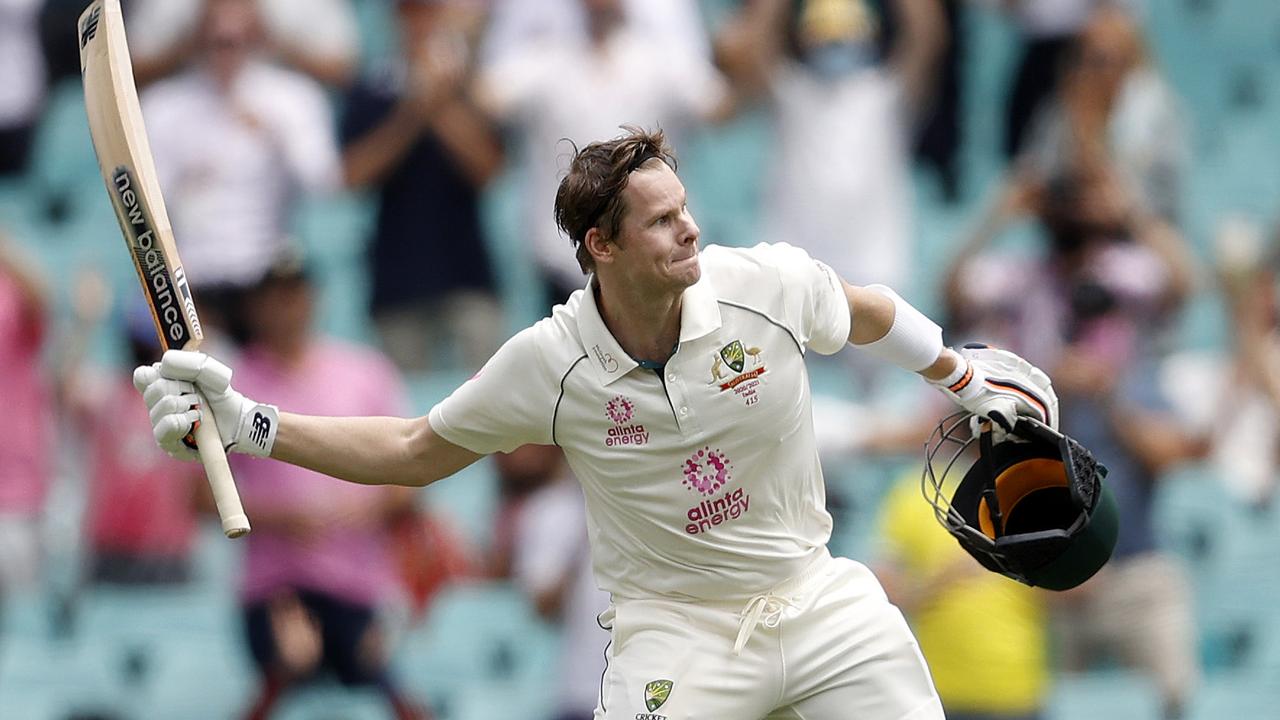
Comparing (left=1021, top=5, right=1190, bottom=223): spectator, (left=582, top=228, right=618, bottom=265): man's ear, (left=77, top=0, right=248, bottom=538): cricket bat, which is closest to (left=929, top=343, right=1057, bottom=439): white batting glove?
(left=582, top=228, right=618, bottom=265): man's ear

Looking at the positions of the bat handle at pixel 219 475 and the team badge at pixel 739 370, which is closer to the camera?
the bat handle at pixel 219 475

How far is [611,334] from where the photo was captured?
520 cm

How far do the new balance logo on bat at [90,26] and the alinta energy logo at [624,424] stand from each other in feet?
5.35

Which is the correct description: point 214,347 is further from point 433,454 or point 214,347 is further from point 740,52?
point 433,454

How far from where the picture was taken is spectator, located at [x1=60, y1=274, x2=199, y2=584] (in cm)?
951

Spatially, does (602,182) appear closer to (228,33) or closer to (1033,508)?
(1033,508)

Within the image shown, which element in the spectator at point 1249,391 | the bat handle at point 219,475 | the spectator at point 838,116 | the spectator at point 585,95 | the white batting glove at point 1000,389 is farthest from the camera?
the spectator at point 838,116

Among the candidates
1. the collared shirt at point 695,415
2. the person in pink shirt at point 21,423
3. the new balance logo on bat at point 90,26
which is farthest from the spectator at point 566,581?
the new balance logo on bat at point 90,26

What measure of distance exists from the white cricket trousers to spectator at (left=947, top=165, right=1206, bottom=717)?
3.33 metres

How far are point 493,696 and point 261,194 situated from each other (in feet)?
8.51

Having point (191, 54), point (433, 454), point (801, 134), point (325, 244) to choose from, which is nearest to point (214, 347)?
point (191, 54)

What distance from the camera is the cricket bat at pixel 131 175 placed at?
541cm

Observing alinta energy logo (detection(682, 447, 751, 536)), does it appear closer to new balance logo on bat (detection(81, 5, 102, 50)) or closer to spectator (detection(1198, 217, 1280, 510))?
new balance logo on bat (detection(81, 5, 102, 50))

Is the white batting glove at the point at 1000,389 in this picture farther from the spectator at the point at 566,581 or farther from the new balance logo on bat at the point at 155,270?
the spectator at the point at 566,581
